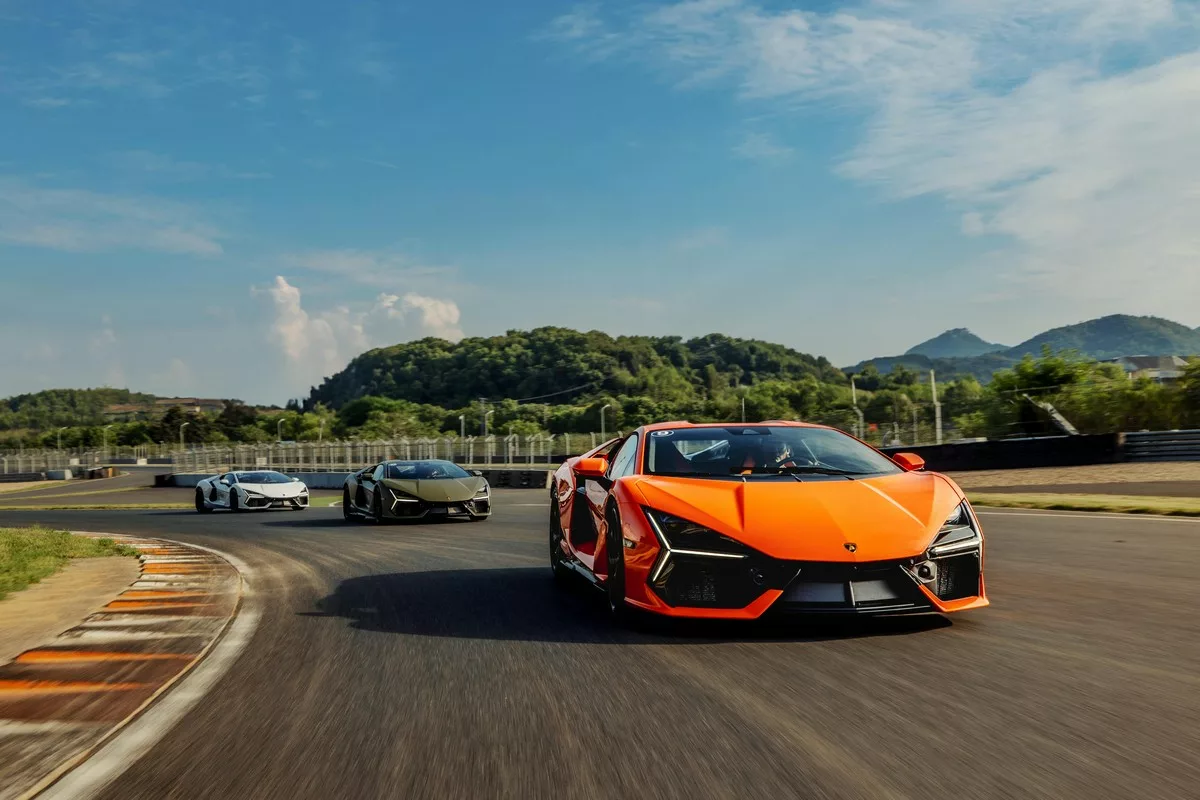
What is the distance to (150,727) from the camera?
430 cm

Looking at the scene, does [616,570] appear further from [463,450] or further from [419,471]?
[463,450]

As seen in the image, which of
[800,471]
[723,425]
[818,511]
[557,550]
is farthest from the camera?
[557,550]

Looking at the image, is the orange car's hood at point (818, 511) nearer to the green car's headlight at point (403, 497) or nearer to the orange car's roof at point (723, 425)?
the orange car's roof at point (723, 425)

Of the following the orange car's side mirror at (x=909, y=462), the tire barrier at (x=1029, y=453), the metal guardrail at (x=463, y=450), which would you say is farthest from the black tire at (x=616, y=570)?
the metal guardrail at (x=463, y=450)

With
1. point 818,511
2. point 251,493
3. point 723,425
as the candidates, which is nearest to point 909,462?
point 723,425

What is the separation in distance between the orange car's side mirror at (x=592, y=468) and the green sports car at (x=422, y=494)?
33.0 ft

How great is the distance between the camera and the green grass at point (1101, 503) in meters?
13.7

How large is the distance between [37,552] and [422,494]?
6084 millimetres

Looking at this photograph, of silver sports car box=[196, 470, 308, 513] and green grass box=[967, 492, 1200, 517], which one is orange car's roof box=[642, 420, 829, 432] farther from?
silver sports car box=[196, 470, 308, 513]

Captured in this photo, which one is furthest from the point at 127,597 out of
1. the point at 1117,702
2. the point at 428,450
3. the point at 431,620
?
the point at 428,450

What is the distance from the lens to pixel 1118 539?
10555 millimetres

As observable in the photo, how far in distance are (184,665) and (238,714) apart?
135 cm

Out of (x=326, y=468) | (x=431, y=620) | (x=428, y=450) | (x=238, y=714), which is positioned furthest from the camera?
A: (x=326, y=468)

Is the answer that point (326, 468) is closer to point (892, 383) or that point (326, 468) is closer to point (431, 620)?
point (431, 620)
